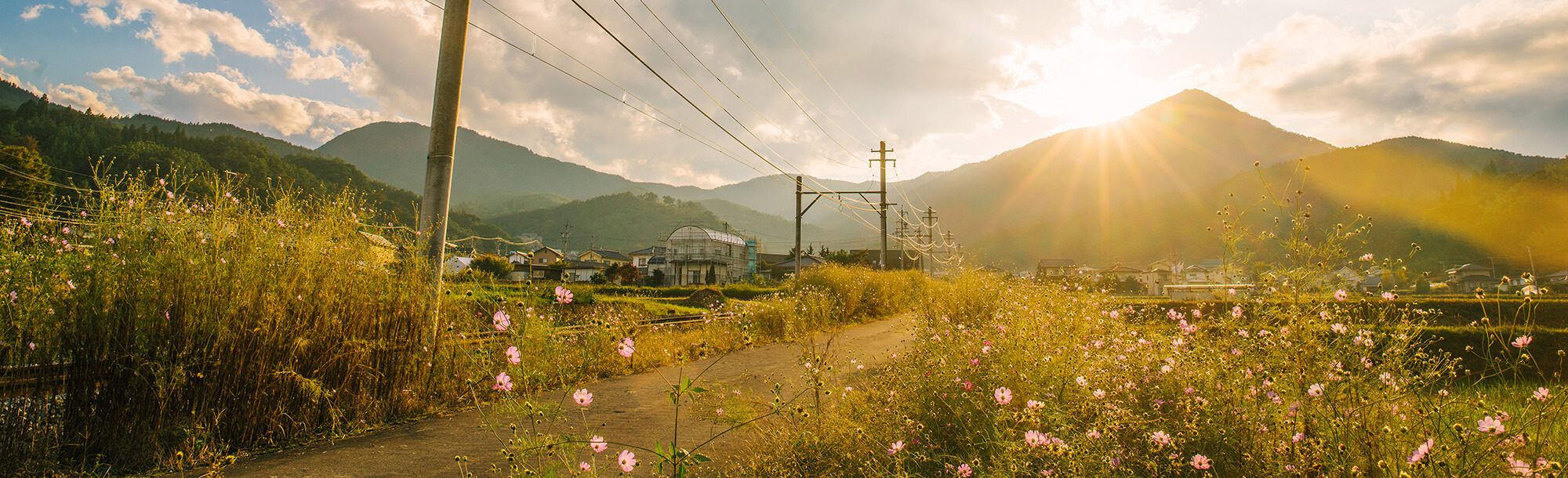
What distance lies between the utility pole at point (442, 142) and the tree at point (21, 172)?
28330mm

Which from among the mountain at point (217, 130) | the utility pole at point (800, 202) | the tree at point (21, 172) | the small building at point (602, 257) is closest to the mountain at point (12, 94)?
the mountain at point (217, 130)

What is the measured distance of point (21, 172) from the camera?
23984 mm

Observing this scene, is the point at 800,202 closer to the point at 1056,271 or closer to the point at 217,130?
the point at 1056,271

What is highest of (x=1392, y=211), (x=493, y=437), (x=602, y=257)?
(x=1392, y=211)

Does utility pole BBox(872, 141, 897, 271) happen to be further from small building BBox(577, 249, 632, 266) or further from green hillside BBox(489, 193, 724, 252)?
green hillside BBox(489, 193, 724, 252)

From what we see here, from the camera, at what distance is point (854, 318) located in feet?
45.4

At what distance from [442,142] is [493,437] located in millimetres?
2674

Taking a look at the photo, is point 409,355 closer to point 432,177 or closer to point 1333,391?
point 432,177

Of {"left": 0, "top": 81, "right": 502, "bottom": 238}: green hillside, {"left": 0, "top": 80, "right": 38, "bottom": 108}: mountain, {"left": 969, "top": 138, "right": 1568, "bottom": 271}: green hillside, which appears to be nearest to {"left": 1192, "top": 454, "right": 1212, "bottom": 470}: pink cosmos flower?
{"left": 0, "top": 81, "right": 502, "bottom": 238}: green hillside

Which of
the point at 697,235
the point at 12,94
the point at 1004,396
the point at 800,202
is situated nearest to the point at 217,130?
the point at 12,94

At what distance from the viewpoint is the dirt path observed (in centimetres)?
322

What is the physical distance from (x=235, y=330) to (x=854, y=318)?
11657mm

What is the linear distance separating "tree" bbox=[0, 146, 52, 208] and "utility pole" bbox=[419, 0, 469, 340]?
2833 centimetres

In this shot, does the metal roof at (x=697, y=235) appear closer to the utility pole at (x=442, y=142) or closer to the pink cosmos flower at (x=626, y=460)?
the utility pole at (x=442, y=142)
